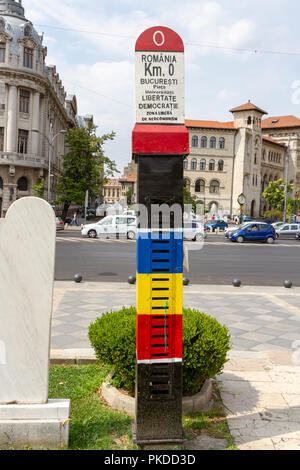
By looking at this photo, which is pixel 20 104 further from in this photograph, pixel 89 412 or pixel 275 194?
pixel 89 412

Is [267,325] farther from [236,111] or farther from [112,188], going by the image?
[112,188]

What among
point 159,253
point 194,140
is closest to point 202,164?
point 194,140

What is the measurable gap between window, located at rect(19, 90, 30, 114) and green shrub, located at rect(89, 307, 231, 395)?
44344 mm

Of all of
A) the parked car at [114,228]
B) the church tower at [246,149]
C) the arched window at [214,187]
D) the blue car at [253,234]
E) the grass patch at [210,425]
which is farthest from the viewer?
the arched window at [214,187]

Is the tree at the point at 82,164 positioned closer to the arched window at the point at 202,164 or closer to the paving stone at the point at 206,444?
the arched window at the point at 202,164

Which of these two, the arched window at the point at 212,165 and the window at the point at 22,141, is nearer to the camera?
the window at the point at 22,141

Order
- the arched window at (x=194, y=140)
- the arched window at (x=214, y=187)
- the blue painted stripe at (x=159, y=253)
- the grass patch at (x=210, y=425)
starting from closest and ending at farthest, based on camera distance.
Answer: the blue painted stripe at (x=159, y=253), the grass patch at (x=210, y=425), the arched window at (x=194, y=140), the arched window at (x=214, y=187)

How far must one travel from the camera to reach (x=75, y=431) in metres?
3.90

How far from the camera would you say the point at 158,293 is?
11.8 feet

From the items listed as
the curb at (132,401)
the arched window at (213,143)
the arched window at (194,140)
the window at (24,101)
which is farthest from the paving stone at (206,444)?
the arched window at (213,143)

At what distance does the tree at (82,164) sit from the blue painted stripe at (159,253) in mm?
39738

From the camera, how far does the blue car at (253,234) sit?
30219 millimetres

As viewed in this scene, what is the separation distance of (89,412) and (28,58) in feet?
152

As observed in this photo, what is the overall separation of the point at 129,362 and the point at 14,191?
138 feet
